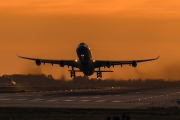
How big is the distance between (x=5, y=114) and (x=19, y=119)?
30.7ft

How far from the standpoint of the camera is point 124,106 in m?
115

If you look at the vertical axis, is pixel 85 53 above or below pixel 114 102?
above

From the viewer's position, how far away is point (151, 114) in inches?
3834

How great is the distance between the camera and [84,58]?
146m

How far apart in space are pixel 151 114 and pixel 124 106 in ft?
57.6

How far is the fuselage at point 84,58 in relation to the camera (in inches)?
5768

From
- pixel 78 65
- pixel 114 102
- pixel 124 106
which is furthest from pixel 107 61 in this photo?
pixel 124 106

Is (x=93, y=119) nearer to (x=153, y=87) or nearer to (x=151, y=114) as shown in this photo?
(x=151, y=114)

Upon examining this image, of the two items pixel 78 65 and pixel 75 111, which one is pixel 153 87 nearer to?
pixel 78 65

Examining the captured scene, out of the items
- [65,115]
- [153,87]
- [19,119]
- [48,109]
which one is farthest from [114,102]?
[153,87]

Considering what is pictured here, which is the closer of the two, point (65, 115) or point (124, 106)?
point (65, 115)

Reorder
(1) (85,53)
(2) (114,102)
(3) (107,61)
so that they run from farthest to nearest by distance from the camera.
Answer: (3) (107,61), (1) (85,53), (2) (114,102)

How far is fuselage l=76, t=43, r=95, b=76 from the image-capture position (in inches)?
5768

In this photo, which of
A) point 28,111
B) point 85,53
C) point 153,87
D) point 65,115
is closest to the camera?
point 65,115
